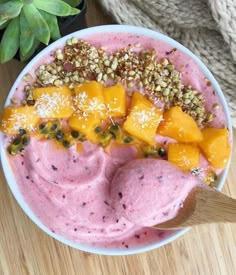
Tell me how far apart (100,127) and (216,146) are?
199 mm

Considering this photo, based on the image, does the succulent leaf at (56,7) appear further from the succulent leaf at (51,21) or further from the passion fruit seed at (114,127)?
the passion fruit seed at (114,127)

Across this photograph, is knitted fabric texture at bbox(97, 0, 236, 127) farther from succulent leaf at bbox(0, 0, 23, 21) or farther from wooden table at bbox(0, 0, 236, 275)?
succulent leaf at bbox(0, 0, 23, 21)

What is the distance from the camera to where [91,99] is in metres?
1.04

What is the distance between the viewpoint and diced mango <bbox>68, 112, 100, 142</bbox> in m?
1.05

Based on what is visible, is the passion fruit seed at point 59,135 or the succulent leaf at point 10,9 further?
the passion fruit seed at point 59,135

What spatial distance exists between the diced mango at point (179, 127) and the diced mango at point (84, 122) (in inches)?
4.3

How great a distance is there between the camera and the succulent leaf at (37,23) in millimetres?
1007

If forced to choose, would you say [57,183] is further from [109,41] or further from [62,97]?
[109,41]

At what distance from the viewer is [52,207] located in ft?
3.56

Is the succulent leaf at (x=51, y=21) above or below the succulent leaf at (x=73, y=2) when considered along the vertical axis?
below

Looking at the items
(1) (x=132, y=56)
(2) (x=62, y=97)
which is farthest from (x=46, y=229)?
(1) (x=132, y=56)

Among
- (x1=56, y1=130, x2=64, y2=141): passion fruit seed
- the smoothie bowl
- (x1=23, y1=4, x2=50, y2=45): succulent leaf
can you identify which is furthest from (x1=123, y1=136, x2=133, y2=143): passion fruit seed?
(x1=23, y1=4, x2=50, y2=45): succulent leaf

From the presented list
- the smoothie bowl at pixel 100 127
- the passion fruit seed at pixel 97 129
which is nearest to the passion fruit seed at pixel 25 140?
the smoothie bowl at pixel 100 127

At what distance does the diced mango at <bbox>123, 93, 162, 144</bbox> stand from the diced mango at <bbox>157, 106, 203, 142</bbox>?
15mm
